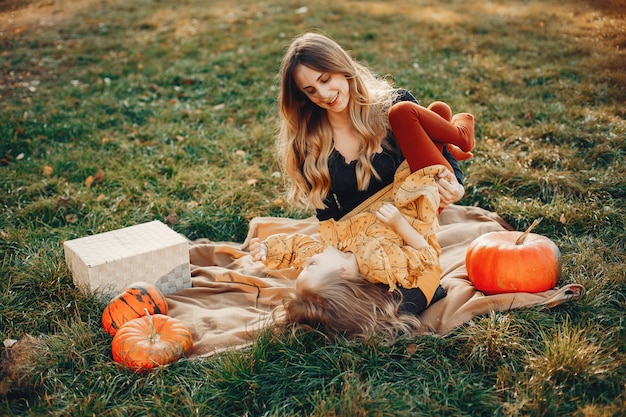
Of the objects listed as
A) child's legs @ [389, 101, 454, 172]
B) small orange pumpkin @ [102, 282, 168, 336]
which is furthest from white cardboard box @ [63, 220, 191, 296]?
child's legs @ [389, 101, 454, 172]

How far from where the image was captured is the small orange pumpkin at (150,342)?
117 inches

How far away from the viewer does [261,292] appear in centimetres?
389

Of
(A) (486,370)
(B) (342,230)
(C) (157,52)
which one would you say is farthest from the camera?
(C) (157,52)

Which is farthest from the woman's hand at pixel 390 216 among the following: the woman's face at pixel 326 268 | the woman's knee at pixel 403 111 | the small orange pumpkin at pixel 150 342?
the small orange pumpkin at pixel 150 342

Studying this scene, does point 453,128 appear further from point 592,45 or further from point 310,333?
point 592,45

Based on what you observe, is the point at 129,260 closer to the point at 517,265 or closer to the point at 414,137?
the point at 414,137

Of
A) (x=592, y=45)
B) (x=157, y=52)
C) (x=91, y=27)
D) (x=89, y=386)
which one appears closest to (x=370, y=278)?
(x=89, y=386)

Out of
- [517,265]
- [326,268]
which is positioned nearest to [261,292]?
[326,268]

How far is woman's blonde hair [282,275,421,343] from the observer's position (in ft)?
9.95

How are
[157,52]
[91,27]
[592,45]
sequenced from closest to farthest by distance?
[592,45], [157,52], [91,27]

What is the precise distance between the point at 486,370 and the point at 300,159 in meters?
1.82

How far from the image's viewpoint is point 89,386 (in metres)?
2.87

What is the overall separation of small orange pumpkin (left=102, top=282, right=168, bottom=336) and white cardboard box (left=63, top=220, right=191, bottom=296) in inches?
6.2

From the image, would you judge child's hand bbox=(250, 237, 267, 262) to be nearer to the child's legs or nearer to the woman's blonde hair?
the woman's blonde hair
